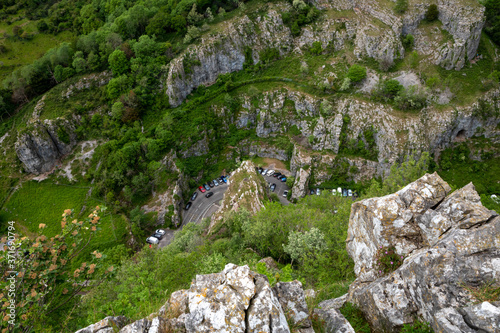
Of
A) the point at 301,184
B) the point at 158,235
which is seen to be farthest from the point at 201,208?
the point at 301,184

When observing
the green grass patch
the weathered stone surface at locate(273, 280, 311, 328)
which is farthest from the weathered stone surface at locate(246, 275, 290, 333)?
the green grass patch

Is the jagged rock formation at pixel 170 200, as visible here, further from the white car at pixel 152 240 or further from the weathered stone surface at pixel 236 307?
the weathered stone surface at pixel 236 307

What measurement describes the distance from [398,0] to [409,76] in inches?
878

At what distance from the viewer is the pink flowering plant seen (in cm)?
1548

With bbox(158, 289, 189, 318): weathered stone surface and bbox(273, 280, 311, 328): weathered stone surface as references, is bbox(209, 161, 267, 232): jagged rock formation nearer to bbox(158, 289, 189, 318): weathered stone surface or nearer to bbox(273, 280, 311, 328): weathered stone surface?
bbox(273, 280, 311, 328): weathered stone surface

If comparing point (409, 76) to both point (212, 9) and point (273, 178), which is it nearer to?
point (273, 178)

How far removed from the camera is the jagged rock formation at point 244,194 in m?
46.6

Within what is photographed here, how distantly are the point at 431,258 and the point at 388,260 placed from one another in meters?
3.33

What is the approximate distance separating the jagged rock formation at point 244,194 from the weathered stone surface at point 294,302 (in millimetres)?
31260

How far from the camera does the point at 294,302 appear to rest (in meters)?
12.9

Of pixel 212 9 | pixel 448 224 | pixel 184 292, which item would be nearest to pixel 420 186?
pixel 448 224

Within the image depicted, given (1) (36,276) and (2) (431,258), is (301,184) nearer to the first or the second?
(2) (431,258)

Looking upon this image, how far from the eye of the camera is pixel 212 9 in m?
76.0

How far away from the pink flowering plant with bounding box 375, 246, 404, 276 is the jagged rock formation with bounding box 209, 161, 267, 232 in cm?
2974
